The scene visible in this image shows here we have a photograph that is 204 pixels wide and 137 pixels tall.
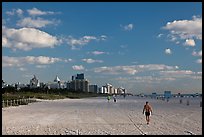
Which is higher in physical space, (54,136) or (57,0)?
(57,0)

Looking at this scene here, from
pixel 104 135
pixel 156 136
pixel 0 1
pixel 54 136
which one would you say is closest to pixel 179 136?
pixel 156 136

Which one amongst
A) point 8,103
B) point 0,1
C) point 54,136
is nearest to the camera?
point 0,1

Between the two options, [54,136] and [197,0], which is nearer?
[197,0]

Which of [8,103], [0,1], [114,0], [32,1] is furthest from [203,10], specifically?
[8,103]

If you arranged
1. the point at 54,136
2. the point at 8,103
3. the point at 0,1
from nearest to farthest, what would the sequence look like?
the point at 0,1 → the point at 54,136 → the point at 8,103

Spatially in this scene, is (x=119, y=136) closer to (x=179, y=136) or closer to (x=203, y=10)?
(x=179, y=136)

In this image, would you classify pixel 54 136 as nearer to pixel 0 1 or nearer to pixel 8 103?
pixel 0 1

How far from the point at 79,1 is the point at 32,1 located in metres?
1.40

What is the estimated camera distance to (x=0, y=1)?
9.92 meters

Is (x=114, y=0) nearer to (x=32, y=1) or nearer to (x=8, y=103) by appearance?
(x=32, y=1)

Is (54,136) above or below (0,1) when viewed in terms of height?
below

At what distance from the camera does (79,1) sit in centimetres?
1023

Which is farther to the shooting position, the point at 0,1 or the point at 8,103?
the point at 8,103

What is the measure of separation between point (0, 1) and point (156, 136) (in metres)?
8.13
